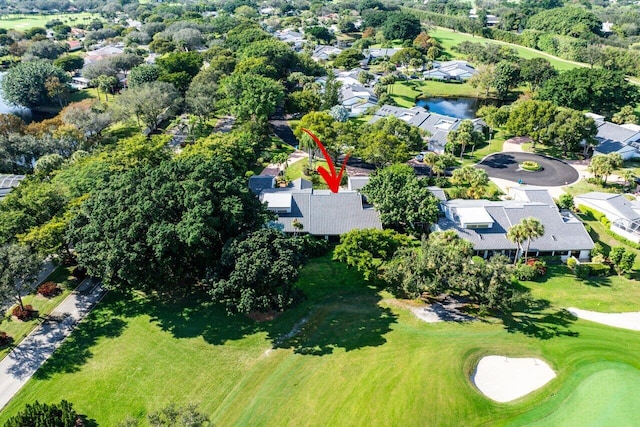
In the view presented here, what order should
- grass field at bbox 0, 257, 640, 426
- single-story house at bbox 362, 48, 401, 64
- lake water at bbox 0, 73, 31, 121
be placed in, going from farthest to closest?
1. single-story house at bbox 362, 48, 401, 64
2. lake water at bbox 0, 73, 31, 121
3. grass field at bbox 0, 257, 640, 426

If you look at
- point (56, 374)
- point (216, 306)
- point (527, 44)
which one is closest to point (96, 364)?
point (56, 374)

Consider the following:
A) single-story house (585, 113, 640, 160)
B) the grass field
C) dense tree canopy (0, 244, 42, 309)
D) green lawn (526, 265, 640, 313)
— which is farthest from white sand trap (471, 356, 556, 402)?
single-story house (585, 113, 640, 160)

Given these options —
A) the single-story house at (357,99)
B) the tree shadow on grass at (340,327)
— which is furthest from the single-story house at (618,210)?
the single-story house at (357,99)

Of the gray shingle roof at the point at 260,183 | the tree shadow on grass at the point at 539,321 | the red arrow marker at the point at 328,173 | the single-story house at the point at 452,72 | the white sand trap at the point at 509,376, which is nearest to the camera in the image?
the white sand trap at the point at 509,376

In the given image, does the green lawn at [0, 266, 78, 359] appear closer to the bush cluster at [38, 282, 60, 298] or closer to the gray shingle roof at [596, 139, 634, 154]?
the bush cluster at [38, 282, 60, 298]

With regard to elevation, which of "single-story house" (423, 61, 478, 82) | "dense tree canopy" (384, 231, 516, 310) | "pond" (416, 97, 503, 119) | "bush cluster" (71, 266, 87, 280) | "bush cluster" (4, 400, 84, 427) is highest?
"single-story house" (423, 61, 478, 82)

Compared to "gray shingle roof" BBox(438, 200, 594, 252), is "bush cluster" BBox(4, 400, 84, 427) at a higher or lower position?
lower

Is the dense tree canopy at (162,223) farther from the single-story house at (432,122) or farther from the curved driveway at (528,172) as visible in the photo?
the single-story house at (432,122)
